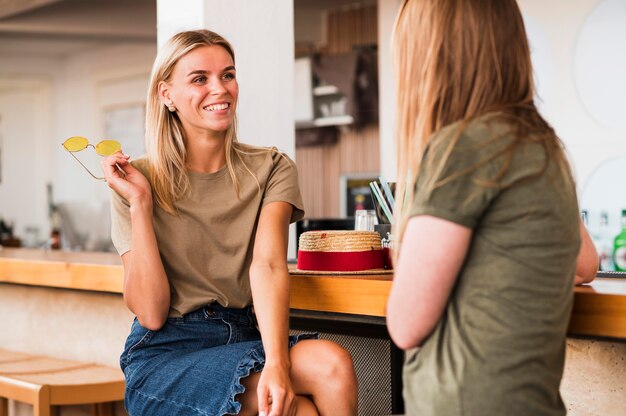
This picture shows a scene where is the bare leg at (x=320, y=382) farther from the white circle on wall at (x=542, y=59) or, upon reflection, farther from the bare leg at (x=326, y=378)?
the white circle on wall at (x=542, y=59)

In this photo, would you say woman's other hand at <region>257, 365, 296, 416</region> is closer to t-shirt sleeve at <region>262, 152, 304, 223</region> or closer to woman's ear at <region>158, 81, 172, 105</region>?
t-shirt sleeve at <region>262, 152, 304, 223</region>

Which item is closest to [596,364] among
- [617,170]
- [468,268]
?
[468,268]

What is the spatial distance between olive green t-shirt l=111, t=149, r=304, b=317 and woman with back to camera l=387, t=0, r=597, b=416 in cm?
72

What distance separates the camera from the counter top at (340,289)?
4.87ft

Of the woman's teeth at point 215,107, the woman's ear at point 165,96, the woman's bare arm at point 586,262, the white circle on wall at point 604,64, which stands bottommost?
the woman's bare arm at point 586,262

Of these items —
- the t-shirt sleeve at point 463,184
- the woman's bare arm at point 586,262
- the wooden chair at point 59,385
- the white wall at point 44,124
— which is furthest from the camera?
the white wall at point 44,124

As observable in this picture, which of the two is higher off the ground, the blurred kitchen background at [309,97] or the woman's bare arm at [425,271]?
the blurred kitchen background at [309,97]

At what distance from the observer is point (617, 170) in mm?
4355

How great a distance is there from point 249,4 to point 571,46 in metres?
2.36

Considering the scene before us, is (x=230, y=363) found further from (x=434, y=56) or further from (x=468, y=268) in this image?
(x=434, y=56)

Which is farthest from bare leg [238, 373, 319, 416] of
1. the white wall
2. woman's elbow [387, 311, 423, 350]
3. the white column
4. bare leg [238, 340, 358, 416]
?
the white wall

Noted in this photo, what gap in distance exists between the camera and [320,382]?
1700mm

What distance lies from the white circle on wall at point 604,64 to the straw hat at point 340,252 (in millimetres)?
2688

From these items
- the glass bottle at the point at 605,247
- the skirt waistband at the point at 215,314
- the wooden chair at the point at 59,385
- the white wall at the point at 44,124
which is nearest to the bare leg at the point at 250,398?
the skirt waistband at the point at 215,314
